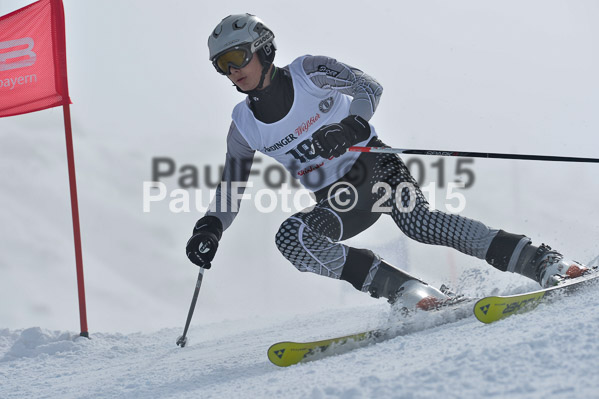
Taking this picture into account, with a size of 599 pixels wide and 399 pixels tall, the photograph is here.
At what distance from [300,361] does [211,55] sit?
198 centimetres

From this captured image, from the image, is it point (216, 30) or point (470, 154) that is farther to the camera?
point (216, 30)

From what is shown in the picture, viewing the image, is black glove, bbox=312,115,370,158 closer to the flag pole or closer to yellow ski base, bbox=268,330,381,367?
yellow ski base, bbox=268,330,381,367

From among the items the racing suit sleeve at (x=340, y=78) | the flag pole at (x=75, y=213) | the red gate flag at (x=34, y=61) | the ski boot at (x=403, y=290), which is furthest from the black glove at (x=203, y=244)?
the red gate flag at (x=34, y=61)

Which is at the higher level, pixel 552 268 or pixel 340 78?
pixel 340 78

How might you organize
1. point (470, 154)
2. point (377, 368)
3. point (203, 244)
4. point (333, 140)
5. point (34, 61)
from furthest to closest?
1. point (34, 61)
2. point (203, 244)
3. point (470, 154)
4. point (333, 140)
5. point (377, 368)

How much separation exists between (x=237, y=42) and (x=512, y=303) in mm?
2191

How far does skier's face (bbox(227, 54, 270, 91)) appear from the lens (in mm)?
3799

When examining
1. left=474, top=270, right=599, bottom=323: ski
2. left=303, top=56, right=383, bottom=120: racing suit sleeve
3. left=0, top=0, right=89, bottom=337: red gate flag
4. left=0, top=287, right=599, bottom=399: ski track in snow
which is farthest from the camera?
left=0, top=0, right=89, bottom=337: red gate flag

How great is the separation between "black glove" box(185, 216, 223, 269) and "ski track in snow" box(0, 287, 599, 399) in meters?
0.61

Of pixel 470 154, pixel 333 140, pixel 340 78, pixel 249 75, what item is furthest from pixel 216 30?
pixel 470 154

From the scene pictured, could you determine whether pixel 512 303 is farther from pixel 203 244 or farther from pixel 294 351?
pixel 203 244

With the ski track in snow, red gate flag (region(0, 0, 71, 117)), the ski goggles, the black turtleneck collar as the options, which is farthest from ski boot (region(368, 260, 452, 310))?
red gate flag (region(0, 0, 71, 117))

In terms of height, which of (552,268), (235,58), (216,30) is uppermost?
(216,30)

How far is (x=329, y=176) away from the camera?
3.96 meters
